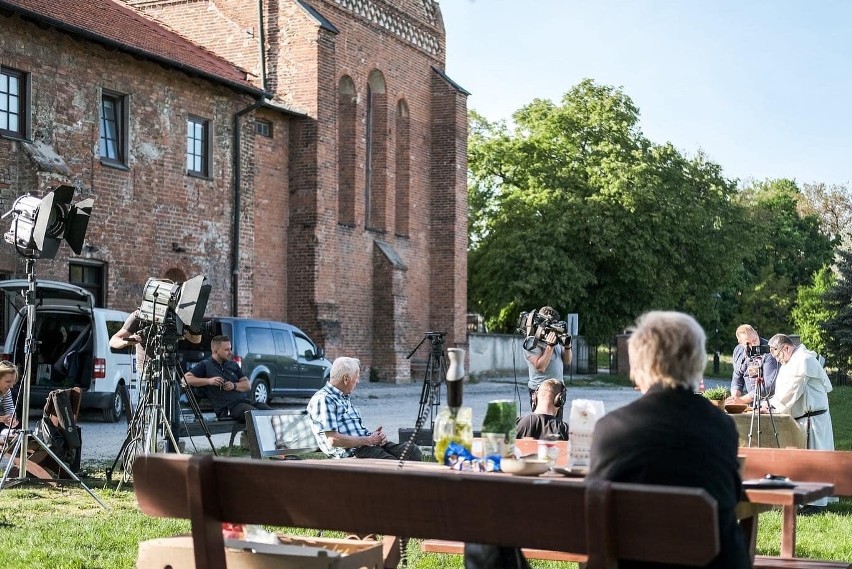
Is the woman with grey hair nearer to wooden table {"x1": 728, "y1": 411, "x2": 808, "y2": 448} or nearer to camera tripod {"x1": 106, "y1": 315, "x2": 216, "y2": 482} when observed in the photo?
wooden table {"x1": 728, "y1": 411, "x2": 808, "y2": 448}

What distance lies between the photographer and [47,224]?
10.1m

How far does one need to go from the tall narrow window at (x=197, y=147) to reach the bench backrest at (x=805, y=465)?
2062 cm

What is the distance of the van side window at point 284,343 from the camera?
21.5m

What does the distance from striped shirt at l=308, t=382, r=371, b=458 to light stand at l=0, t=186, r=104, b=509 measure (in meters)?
3.01

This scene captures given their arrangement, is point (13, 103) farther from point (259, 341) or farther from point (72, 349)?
point (259, 341)

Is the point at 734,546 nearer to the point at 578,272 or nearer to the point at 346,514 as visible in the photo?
the point at 346,514

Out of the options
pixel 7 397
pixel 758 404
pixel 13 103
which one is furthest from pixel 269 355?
pixel 758 404

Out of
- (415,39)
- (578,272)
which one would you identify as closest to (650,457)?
(415,39)

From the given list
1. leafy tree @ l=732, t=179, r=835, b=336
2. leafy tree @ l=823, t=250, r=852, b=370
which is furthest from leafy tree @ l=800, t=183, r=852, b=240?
leafy tree @ l=823, t=250, r=852, b=370

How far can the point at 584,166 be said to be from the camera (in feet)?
141

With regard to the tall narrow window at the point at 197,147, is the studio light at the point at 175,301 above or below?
below

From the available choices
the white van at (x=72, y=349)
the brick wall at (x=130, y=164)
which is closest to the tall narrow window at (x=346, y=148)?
the brick wall at (x=130, y=164)

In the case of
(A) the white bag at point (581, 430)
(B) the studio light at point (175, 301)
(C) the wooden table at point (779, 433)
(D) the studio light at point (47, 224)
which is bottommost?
(C) the wooden table at point (779, 433)

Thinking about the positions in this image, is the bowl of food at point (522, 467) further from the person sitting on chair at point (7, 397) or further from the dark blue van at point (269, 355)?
the dark blue van at point (269, 355)
